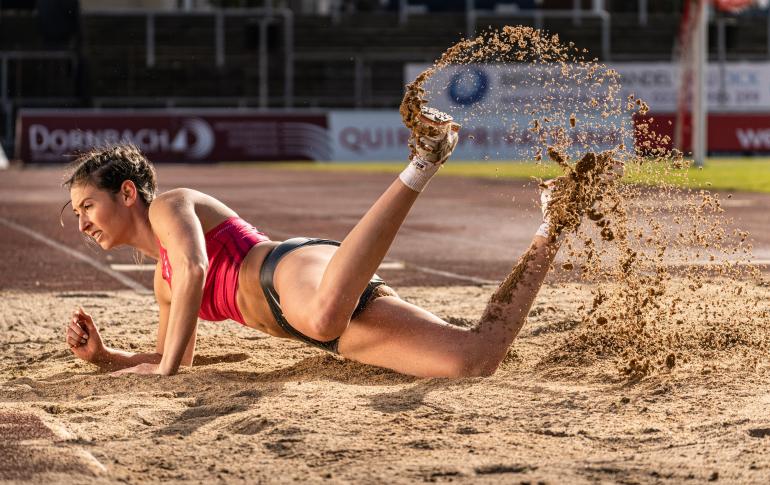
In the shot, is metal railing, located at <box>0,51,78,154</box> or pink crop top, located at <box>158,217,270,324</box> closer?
pink crop top, located at <box>158,217,270,324</box>

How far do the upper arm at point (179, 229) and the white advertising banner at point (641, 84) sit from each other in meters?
28.7

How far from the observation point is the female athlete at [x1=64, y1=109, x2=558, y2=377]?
4953 millimetres

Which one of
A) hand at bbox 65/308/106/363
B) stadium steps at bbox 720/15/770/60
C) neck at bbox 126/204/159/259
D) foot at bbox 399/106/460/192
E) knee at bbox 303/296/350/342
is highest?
stadium steps at bbox 720/15/770/60

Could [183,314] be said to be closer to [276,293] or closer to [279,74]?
[276,293]

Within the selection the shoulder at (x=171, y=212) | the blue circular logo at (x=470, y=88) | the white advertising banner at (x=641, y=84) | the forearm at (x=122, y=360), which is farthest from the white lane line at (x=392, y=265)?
the blue circular logo at (x=470, y=88)

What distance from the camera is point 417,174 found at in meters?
4.55

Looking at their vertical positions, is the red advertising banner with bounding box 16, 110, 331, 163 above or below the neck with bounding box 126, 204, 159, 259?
below

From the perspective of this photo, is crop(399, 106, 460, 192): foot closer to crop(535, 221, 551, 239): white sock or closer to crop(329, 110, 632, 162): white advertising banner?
crop(535, 221, 551, 239): white sock

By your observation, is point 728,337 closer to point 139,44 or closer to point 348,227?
point 348,227

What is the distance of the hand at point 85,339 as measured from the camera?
18.0ft

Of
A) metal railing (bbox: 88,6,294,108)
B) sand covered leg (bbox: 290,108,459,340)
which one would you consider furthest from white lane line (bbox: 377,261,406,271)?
metal railing (bbox: 88,6,294,108)

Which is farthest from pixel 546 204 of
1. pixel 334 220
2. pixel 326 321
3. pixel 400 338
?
pixel 334 220

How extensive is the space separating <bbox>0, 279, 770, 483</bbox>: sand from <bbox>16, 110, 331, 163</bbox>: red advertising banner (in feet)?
88.2

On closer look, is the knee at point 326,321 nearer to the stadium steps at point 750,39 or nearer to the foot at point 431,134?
the foot at point 431,134
